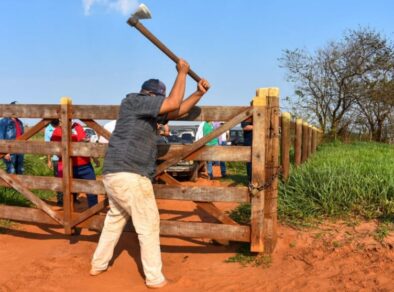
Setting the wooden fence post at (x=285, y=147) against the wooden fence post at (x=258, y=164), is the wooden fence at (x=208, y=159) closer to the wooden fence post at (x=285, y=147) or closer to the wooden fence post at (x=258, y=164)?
the wooden fence post at (x=258, y=164)

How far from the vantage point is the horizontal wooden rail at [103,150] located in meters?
4.87

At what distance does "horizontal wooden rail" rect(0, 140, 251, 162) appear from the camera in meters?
4.87

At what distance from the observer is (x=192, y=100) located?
4.55 meters

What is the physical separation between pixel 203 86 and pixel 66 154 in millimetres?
2061

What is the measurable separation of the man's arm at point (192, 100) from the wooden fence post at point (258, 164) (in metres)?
0.60

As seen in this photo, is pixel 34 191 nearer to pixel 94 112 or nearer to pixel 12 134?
pixel 12 134

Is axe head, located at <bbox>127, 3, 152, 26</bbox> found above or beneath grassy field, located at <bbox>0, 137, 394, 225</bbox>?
above

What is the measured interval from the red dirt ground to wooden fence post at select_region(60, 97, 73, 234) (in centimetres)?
53

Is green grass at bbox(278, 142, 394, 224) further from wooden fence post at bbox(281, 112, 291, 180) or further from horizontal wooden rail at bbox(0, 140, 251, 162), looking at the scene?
horizontal wooden rail at bbox(0, 140, 251, 162)

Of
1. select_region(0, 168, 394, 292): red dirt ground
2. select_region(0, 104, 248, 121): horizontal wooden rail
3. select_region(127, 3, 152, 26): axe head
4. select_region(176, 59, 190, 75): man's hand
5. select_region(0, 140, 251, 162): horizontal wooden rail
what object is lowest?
select_region(0, 168, 394, 292): red dirt ground

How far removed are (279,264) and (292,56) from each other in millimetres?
21937

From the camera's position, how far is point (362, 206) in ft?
18.1

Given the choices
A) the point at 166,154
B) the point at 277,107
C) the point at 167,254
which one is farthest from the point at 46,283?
the point at 277,107

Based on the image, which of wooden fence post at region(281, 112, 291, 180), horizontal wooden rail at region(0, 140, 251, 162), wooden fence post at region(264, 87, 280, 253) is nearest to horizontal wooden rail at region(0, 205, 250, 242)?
wooden fence post at region(264, 87, 280, 253)
